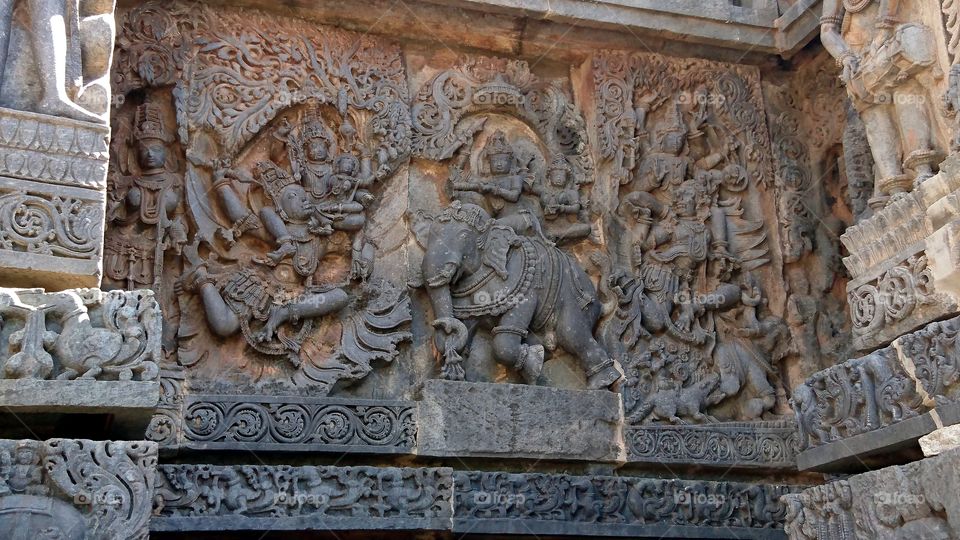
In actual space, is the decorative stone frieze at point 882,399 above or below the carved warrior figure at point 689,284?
below

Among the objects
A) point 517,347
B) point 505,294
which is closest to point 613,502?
point 517,347

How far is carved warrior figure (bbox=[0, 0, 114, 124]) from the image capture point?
496cm

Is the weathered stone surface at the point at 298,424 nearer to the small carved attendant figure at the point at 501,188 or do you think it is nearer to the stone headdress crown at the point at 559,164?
the small carved attendant figure at the point at 501,188

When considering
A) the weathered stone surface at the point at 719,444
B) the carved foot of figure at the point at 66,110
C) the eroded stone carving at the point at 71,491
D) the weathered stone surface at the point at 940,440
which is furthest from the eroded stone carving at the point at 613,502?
the carved foot of figure at the point at 66,110

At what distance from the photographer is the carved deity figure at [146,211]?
639 cm

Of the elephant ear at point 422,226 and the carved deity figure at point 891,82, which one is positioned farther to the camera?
the elephant ear at point 422,226

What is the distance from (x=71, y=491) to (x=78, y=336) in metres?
0.61

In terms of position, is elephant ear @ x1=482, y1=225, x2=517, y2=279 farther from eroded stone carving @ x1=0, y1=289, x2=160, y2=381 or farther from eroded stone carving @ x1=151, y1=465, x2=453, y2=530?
eroded stone carving @ x1=0, y1=289, x2=160, y2=381

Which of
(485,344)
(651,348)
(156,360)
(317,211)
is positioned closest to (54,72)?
(156,360)

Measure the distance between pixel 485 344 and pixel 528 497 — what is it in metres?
1.02

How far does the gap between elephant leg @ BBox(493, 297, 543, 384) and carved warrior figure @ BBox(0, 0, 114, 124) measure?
9.03ft

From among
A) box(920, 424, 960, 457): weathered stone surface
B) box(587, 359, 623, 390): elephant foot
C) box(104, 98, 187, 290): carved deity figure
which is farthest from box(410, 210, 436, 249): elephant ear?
box(920, 424, 960, 457): weathered stone surface

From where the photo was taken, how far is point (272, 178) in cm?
694

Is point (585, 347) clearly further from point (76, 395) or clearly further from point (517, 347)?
point (76, 395)
